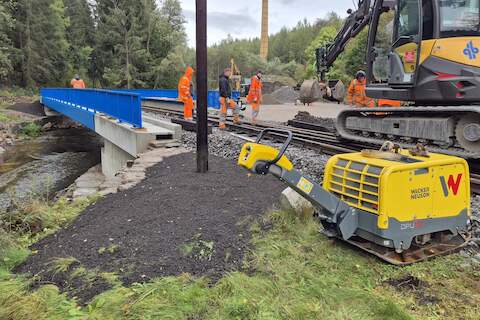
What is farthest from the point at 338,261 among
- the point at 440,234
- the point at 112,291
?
the point at 112,291

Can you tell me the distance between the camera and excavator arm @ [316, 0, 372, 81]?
10906mm

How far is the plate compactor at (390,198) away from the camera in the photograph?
361 centimetres

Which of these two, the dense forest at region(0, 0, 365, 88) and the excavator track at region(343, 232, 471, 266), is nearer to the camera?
the excavator track at region(343, 232, 471, 266)

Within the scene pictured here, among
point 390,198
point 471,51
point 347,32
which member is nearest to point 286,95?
point 347,32

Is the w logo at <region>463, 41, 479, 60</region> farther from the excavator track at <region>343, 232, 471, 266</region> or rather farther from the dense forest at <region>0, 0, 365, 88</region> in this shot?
the dense forest at <region>0, 0, 365, 88</region>

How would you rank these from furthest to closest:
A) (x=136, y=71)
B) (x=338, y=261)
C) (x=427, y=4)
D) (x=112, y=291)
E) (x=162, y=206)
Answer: (x=136, y=71) < (x=427, y=4) < (x=162, y=206) < (x=338, y=261) < (x=112, y=291)

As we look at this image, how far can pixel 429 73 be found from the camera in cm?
735

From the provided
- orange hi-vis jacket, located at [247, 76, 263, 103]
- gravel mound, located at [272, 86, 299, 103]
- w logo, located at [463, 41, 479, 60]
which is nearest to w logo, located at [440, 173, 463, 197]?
w logo, located at [463, 41, 479, 60]

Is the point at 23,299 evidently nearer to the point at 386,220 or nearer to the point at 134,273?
the point at 134,273

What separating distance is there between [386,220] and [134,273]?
86.6 inches

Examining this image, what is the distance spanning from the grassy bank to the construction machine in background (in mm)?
3940

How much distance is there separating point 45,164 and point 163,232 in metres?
13.1

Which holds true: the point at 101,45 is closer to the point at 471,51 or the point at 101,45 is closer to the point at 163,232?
the point at 471,51

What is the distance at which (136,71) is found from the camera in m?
48.3
